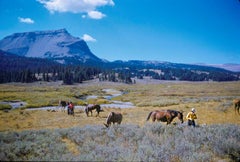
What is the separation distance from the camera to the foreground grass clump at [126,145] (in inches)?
376

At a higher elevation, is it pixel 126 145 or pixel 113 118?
pixel 126 145

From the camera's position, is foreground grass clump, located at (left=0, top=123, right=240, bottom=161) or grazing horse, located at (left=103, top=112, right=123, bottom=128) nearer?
foreground grass clump, located at (left=0, top=123, right=240, bottom=161)

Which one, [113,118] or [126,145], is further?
[113,118]

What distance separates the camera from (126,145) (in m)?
11.9

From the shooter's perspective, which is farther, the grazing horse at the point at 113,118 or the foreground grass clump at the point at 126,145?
the grazing horse at the point at 113,118

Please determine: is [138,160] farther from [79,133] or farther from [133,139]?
→ [79,133]

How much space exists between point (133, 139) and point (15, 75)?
433 feet

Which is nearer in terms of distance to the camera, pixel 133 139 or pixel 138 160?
pixel 138 160

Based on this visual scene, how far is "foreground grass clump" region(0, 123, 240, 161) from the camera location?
9.54 m

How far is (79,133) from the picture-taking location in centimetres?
1427

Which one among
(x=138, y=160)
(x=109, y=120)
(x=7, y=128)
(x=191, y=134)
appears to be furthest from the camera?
(x=7, y=128)

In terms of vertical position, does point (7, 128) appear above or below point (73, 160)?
below

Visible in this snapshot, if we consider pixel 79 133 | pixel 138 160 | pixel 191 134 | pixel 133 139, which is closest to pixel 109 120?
pixel 79 133

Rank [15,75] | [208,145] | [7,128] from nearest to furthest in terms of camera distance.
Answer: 1. [208,145]
2. [7,128]
3. [15,75]
